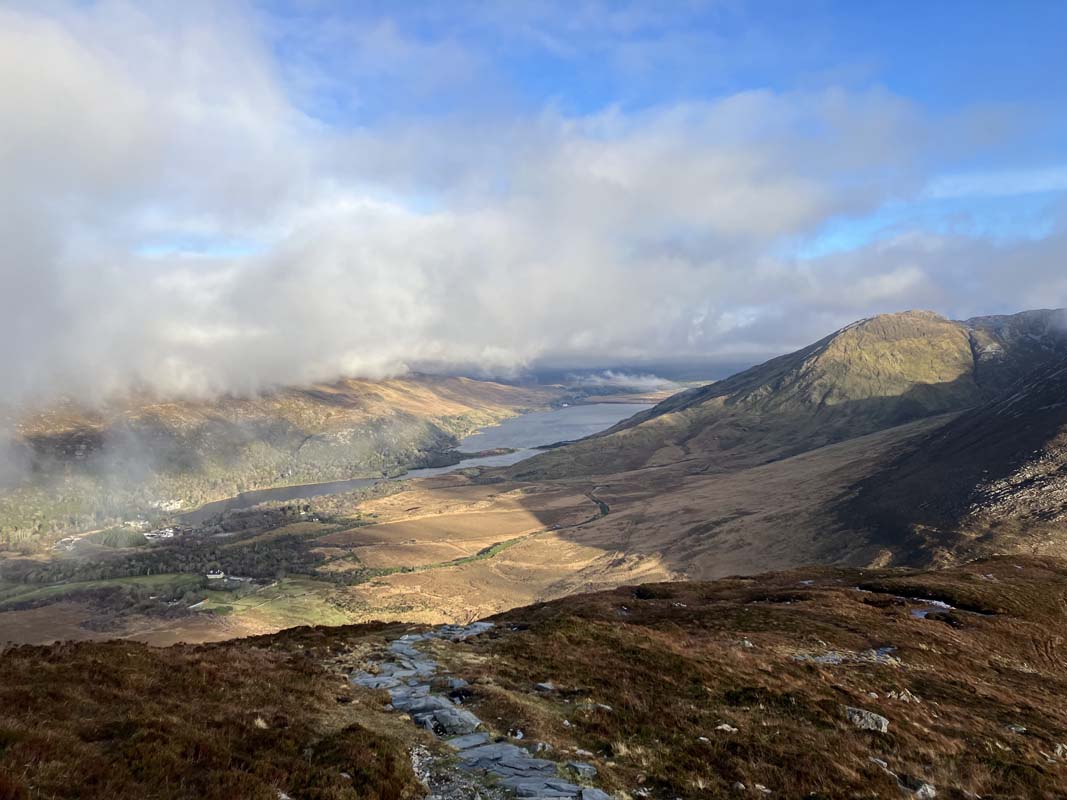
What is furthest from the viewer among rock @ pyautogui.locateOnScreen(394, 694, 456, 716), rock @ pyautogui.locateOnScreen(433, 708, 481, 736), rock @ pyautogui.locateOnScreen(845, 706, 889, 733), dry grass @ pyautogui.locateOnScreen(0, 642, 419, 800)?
rock @ pyautogui.locateOnScreen(845, 706, 889, 733)

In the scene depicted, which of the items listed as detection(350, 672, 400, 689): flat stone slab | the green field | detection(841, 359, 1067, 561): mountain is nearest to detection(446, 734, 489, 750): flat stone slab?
detection(350, 672, 400, 689): flat stone slab

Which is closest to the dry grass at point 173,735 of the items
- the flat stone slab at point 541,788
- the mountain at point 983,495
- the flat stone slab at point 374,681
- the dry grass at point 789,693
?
the flat stone slab at point 374,681

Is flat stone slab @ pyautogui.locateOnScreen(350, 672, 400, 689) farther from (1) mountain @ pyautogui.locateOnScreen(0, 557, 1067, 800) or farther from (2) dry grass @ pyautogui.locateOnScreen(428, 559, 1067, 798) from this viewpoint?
(2) dry grass @ pyautogui.locateOnScreen(428, 559, 1067, 798)

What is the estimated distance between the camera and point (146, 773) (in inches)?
426

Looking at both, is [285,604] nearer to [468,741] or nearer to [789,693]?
[789,693]

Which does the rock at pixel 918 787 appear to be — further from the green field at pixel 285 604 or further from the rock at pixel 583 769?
the green field at pixel 285 604

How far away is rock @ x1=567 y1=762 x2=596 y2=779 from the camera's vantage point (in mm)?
14148

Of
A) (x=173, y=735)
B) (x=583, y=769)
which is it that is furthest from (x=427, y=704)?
(x=173, y=735)

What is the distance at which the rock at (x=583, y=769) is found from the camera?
14148mm

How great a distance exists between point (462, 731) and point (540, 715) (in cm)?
283

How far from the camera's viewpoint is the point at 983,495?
152125 mm

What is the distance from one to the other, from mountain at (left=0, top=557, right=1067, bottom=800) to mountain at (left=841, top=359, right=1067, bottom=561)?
121376 millimetres

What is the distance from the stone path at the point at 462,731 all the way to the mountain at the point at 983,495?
144333 mm

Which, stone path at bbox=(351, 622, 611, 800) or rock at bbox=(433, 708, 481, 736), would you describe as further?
rock at bbox=(433, 708, 481, 736)
